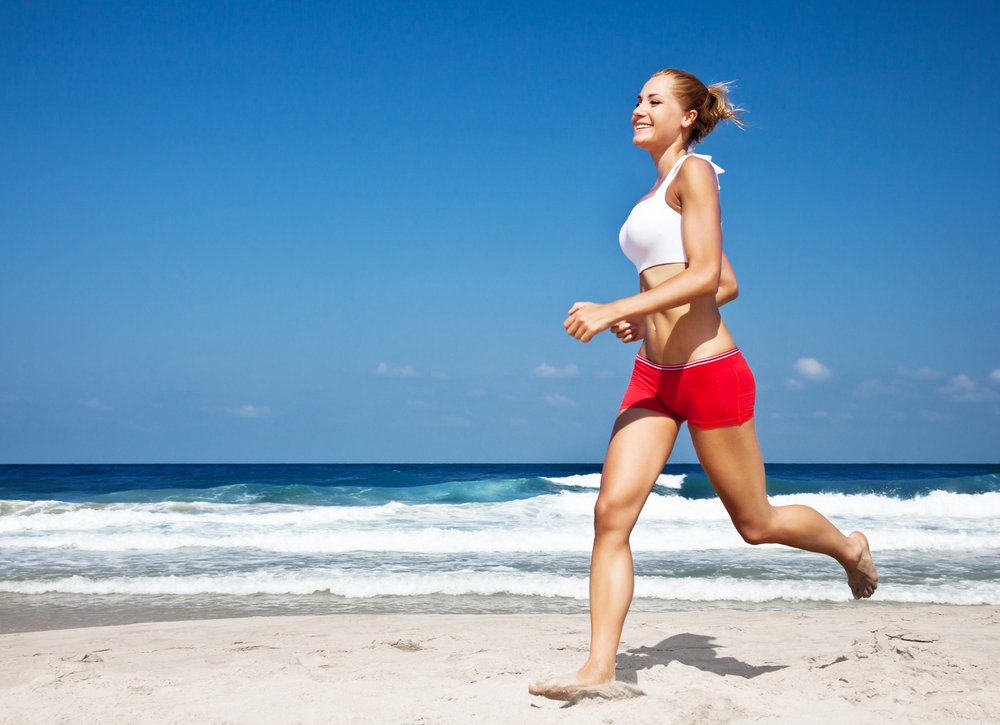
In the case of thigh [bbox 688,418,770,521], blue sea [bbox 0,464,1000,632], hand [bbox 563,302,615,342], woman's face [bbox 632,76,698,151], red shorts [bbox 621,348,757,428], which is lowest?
blue sea [bbox 0,464,1000,632]

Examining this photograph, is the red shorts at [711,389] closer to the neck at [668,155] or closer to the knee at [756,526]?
the knee at [756,526]

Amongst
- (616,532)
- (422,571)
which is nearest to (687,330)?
(616,532)

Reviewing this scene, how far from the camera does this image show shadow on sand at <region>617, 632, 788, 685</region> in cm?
365

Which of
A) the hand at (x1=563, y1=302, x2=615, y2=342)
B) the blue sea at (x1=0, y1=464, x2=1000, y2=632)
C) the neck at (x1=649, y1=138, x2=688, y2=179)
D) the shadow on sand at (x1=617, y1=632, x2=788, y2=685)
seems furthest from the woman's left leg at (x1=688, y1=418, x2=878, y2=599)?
the blue sea at (x1=0, y1=464, x2=1000, y2=632)

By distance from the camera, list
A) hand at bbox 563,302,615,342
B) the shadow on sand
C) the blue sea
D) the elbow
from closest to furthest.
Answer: hand at bbox 563,302,615,342 → the elbow → the shadow on sand → the blue sea

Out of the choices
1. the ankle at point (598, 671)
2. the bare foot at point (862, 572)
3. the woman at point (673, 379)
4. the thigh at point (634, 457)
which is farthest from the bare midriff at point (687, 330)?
the bare foot at point (862, 572)

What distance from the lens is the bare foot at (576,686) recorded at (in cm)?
275

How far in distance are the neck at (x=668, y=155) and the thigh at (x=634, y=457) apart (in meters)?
0.85

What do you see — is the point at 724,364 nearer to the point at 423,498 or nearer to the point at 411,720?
the point at 411,720

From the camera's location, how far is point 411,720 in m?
2.85

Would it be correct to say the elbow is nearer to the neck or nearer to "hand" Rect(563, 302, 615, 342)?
"hand" Rect(563, 302, 615, 342)

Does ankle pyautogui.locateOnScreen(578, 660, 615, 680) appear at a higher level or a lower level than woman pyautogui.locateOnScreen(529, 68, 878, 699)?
lower

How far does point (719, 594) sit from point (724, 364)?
13.9ft

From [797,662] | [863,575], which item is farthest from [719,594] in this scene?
[863,575]
